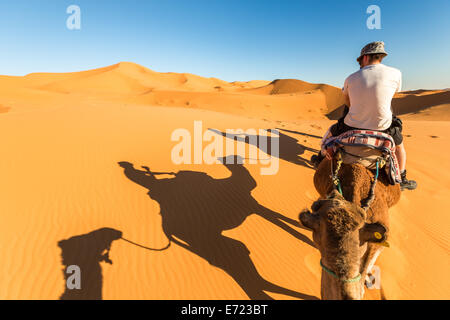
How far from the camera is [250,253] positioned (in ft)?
13.4

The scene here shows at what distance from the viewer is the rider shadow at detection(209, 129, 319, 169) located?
8.74m

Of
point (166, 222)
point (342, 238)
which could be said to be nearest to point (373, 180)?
point (342, 238)

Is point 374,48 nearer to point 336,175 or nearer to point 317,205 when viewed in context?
point 336,175

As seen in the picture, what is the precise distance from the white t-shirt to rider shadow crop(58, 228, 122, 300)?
4.75 metres

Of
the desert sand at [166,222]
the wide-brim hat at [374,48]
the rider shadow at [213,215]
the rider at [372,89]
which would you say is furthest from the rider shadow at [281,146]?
the wide-brim hat at [374,48]

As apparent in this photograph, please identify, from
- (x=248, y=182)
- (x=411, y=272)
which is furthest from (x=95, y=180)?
(x=411, y=272)

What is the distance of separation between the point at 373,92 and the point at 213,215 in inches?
154

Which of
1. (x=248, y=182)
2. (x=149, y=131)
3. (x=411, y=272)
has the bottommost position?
(x=411, y=272)

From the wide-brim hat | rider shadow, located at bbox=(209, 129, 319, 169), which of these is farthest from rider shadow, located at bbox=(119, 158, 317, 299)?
the wide-brim hat

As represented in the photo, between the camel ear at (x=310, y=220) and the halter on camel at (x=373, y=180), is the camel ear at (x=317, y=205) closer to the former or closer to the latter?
the camel ear at (x=310, y=220)

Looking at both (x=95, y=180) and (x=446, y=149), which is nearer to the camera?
(x=95, y=180)

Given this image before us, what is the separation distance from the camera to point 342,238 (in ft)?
5.93

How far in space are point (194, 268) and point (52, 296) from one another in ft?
7.05
